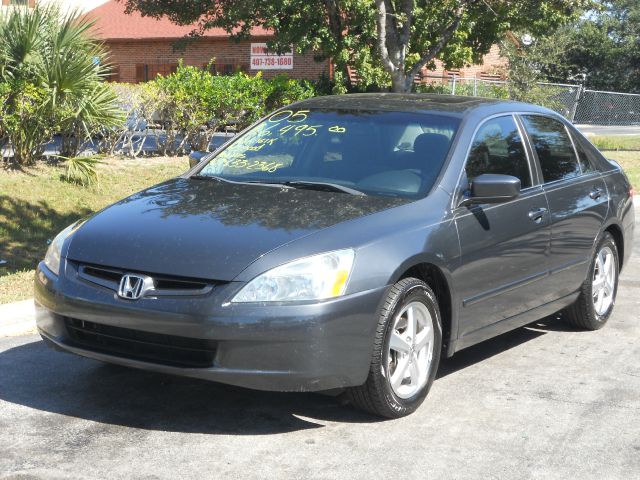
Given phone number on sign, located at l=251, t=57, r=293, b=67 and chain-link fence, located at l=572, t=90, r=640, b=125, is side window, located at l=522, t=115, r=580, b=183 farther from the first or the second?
chain-link fence, located at l=572, t=90, r=640, b=125

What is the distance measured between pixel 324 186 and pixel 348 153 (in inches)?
17.1

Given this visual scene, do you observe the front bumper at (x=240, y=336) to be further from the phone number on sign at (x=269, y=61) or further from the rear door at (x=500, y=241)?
the phone number on sign at (x=269, y=61)

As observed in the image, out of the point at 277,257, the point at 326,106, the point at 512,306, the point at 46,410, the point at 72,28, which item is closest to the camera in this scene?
the point at 277,257

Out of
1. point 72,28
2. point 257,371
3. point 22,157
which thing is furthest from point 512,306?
point 22,157

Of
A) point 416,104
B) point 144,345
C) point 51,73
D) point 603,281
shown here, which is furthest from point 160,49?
point 144,345

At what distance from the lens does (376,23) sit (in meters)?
16.6

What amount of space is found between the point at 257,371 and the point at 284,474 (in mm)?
496

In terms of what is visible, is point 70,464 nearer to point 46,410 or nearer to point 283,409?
point 46,410

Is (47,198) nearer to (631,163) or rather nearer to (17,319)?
(17,319)

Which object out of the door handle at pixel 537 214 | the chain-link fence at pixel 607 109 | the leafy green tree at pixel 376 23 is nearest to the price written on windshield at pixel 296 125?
the door handle at pixel 537 214

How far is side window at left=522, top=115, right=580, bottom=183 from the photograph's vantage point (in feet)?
21.8

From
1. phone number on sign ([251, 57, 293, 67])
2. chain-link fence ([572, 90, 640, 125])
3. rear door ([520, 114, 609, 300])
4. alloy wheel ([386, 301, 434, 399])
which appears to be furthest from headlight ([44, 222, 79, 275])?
chain-link fence ([572, 90, 640, 125])

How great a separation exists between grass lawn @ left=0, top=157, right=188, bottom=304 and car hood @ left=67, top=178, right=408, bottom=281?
16.8 feet

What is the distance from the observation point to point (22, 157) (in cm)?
1519
